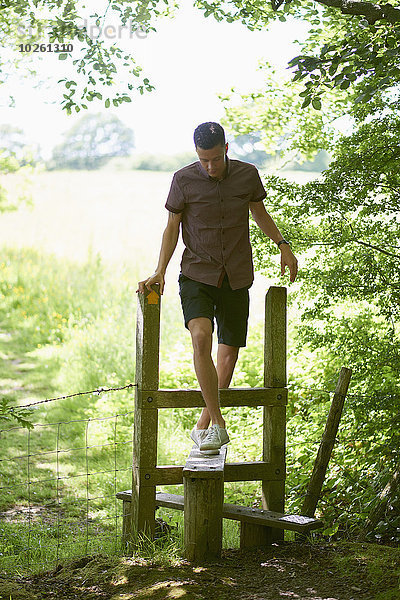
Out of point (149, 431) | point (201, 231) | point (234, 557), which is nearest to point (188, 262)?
point (201, 231)

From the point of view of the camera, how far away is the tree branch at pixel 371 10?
427 cm

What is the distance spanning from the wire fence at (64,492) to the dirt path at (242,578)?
66 cm

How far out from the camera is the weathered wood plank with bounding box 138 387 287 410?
4.09 metres

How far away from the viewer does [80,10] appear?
24.4 feet

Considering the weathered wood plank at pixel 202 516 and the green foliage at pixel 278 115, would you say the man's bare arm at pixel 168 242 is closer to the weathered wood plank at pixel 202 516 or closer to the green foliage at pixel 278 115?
the weathered wood plank at pixel 202 516

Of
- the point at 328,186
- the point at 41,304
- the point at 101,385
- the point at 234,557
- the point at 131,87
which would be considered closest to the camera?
the point at 234,557

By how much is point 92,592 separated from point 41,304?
1133cm

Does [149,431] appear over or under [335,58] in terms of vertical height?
under

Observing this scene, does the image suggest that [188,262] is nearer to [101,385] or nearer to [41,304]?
[101,385]

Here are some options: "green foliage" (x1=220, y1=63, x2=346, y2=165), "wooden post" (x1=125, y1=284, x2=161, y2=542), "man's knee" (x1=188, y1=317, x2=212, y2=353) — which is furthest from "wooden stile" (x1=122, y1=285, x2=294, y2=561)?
"green foliage" (x1=220, y1=63, x2=346, y2=165)

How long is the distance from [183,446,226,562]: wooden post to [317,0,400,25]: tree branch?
115 inches

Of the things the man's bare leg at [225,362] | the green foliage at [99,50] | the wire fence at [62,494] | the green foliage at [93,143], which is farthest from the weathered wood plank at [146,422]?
the green foliage at [93,143]

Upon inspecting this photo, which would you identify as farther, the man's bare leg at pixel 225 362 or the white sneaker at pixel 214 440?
the man's bare leg at pixel 225 362

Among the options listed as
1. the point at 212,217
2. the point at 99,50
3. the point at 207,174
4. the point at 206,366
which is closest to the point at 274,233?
the point at 212,217
